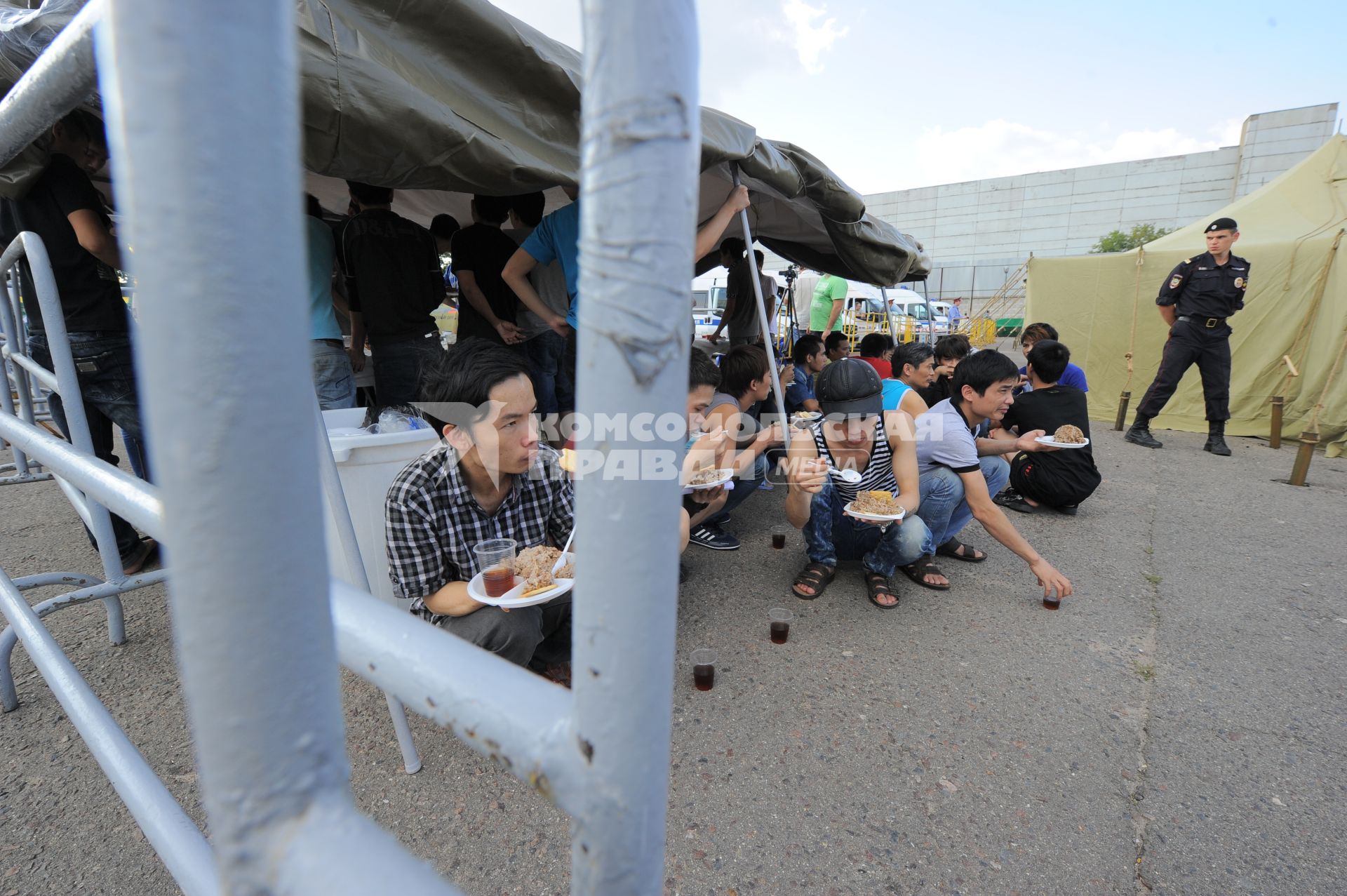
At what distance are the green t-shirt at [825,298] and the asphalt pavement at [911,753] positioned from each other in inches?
222

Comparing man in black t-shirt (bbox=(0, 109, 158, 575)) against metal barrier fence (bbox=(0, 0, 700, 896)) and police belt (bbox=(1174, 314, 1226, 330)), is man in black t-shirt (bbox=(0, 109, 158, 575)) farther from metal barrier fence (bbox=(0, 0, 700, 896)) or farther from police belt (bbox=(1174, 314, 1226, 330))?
police belt (bbox=(1174, 314, 1226, 330))

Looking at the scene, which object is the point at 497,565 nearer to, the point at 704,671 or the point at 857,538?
the point at 704,671

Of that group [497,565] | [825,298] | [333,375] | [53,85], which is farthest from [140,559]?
[825,298]

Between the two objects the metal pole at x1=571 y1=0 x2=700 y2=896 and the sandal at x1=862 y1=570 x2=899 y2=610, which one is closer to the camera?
the metal pole at x1=571 y1=0 x2=700 y2=896

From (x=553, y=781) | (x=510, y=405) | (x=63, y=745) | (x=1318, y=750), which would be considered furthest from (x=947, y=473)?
(x=63, y=745)

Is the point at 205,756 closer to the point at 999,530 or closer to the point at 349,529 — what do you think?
the point at 349,529

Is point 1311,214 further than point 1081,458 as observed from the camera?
Yes

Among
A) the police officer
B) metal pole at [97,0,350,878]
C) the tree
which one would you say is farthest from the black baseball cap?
the tree

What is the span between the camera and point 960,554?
363cm

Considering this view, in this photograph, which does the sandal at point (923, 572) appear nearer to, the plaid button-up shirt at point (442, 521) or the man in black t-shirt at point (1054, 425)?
the man in black t-shirt at point (1054, 425)

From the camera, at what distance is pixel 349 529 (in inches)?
63.3

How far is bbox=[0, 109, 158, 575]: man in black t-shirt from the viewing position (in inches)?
88.4

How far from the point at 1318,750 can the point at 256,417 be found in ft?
10.4

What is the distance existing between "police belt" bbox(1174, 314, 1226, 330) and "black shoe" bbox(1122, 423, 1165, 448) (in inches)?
44.3
